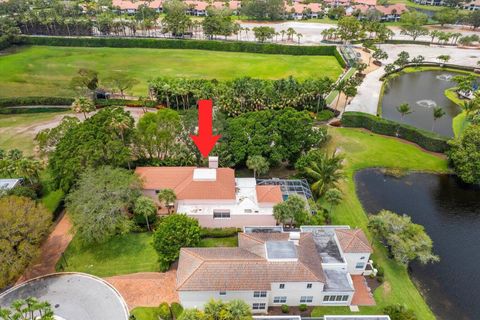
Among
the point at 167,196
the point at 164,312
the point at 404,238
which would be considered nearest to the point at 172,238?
the point at 167,196

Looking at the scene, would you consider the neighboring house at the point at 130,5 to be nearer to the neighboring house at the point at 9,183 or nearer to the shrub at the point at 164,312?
the neighboring house at the point at 9,183

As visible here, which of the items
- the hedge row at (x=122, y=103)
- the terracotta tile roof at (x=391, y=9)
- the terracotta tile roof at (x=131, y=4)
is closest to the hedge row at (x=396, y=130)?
the hedge row at (x=122, y=103)

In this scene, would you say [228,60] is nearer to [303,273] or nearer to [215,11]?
[215,11]

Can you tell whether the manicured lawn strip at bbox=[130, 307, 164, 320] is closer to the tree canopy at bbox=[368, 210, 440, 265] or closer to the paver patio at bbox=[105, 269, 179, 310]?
the paver patio at bbox=[105, 269, 179, 310]

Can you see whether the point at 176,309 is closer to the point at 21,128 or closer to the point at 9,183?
the point at 9,183

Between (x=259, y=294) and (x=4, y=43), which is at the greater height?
(x=4, y=43)

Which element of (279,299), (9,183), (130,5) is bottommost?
(279,299)

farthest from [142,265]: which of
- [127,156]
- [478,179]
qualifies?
[478,179]
